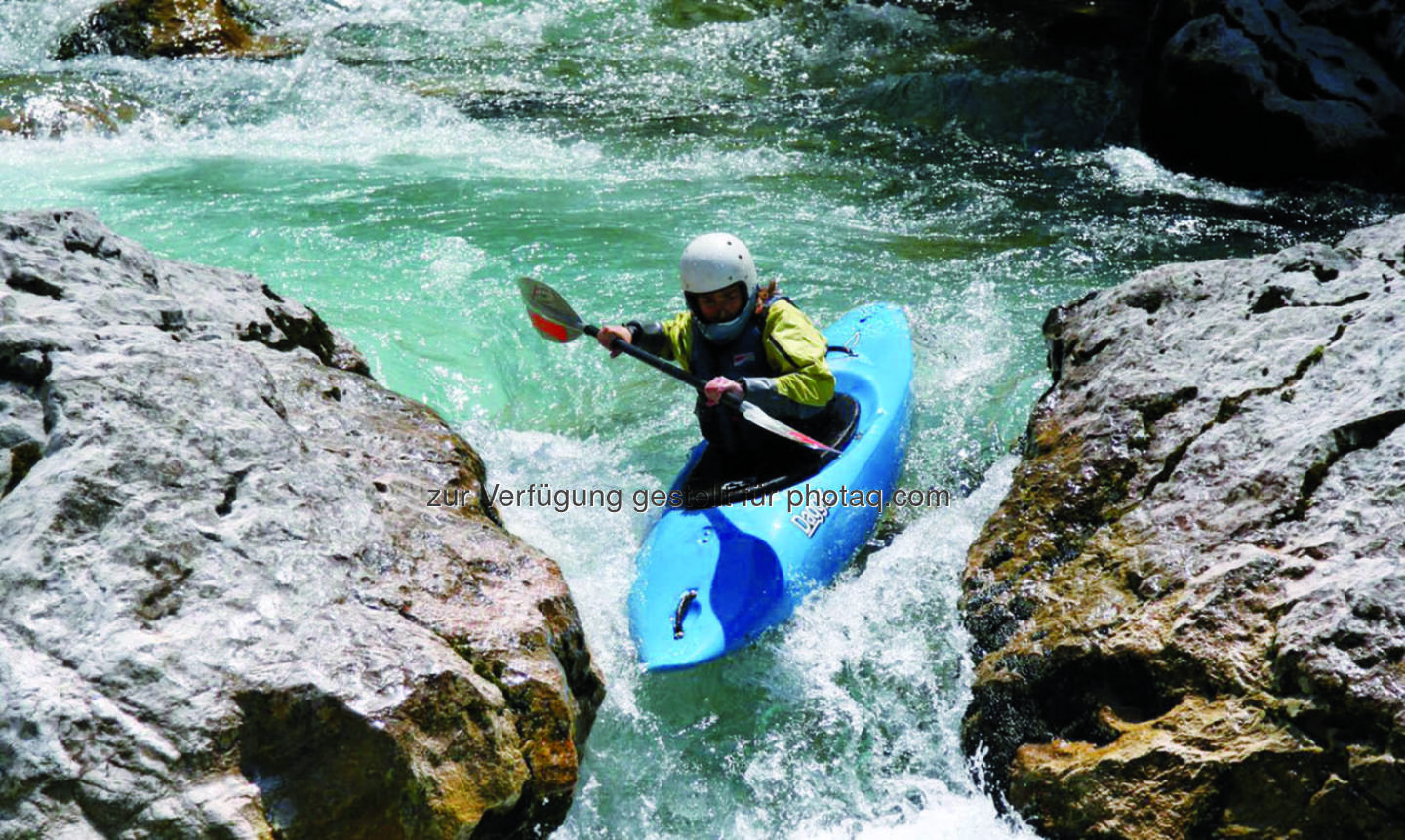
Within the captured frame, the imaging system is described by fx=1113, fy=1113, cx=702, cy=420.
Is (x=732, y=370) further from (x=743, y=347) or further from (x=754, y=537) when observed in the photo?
(x=754, y=537)

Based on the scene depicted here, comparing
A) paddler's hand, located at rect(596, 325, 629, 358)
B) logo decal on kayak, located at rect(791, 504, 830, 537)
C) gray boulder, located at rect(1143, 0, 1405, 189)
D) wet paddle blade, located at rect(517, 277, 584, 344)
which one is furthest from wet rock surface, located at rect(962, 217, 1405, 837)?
gray boulder, located at rect(1143, 0, 1405, 189)

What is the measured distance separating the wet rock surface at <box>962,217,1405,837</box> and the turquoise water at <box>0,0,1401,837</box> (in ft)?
1.17

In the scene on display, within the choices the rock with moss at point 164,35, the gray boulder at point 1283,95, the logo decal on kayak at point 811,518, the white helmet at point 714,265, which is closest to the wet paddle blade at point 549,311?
the white helmet at point 714,265

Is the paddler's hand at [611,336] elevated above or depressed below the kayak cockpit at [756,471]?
above

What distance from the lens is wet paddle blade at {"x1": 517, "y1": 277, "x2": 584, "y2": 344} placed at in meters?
4.99

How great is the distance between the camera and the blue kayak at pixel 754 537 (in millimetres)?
3896

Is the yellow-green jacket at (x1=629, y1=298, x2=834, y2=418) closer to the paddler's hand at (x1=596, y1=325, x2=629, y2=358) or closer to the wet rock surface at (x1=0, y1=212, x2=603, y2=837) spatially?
the paddler's hand at (x1=596, y1=325, x2=629, y2=358)

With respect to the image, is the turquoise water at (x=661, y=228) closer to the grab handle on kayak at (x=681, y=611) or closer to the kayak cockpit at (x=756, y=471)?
the grab handle on kayak at (x=681, y=611)

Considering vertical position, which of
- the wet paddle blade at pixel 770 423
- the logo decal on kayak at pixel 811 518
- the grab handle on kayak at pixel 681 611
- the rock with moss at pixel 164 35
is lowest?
the grab handle on kayak at pixel 681 611

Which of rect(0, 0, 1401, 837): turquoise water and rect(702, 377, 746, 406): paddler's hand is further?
rect(702, 377, 746, 406): paddler's hand

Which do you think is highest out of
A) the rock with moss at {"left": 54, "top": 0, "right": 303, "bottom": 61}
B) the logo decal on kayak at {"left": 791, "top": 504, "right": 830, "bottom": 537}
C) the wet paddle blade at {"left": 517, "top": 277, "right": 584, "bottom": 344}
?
the rock with moss at {"left": 54, "top": 0, "right": 303, "bottom": 61}

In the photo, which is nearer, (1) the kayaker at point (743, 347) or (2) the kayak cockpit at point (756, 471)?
(1) the kayaker at point (743, 347)

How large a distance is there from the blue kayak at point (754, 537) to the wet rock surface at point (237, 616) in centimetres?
55

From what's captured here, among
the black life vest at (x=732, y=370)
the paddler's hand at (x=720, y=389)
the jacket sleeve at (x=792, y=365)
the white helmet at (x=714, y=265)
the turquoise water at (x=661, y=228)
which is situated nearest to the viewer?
the turquoise water at (x=661, y=228)
